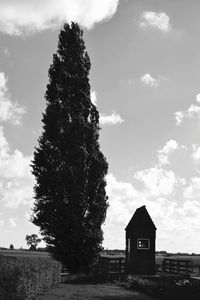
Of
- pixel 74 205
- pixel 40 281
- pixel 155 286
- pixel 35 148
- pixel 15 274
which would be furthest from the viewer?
pixel 35 148

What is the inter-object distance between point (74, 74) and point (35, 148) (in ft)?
22.4

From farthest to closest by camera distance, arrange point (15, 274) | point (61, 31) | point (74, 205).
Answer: point (61, 31)
point (74, 205)
point (15, 274)

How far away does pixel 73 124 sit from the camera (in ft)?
97.0

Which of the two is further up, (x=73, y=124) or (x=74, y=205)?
(x=73, y=124)

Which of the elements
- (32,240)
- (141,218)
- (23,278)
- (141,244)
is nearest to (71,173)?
(141,218)

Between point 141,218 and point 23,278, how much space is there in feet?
65.7

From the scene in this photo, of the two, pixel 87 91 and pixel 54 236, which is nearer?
pixel 54 236

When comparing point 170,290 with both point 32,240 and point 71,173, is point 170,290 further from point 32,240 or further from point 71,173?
point 32,240

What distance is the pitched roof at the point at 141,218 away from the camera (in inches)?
1324

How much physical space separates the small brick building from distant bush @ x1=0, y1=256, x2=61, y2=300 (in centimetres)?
1236

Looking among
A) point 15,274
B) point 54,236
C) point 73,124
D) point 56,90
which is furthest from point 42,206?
point 15,274

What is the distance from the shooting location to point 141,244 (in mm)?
33438

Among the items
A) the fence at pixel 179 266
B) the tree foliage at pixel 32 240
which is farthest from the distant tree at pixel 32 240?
the fence at pixel 179 266

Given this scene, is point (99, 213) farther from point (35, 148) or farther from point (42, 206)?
point (35, 148)
